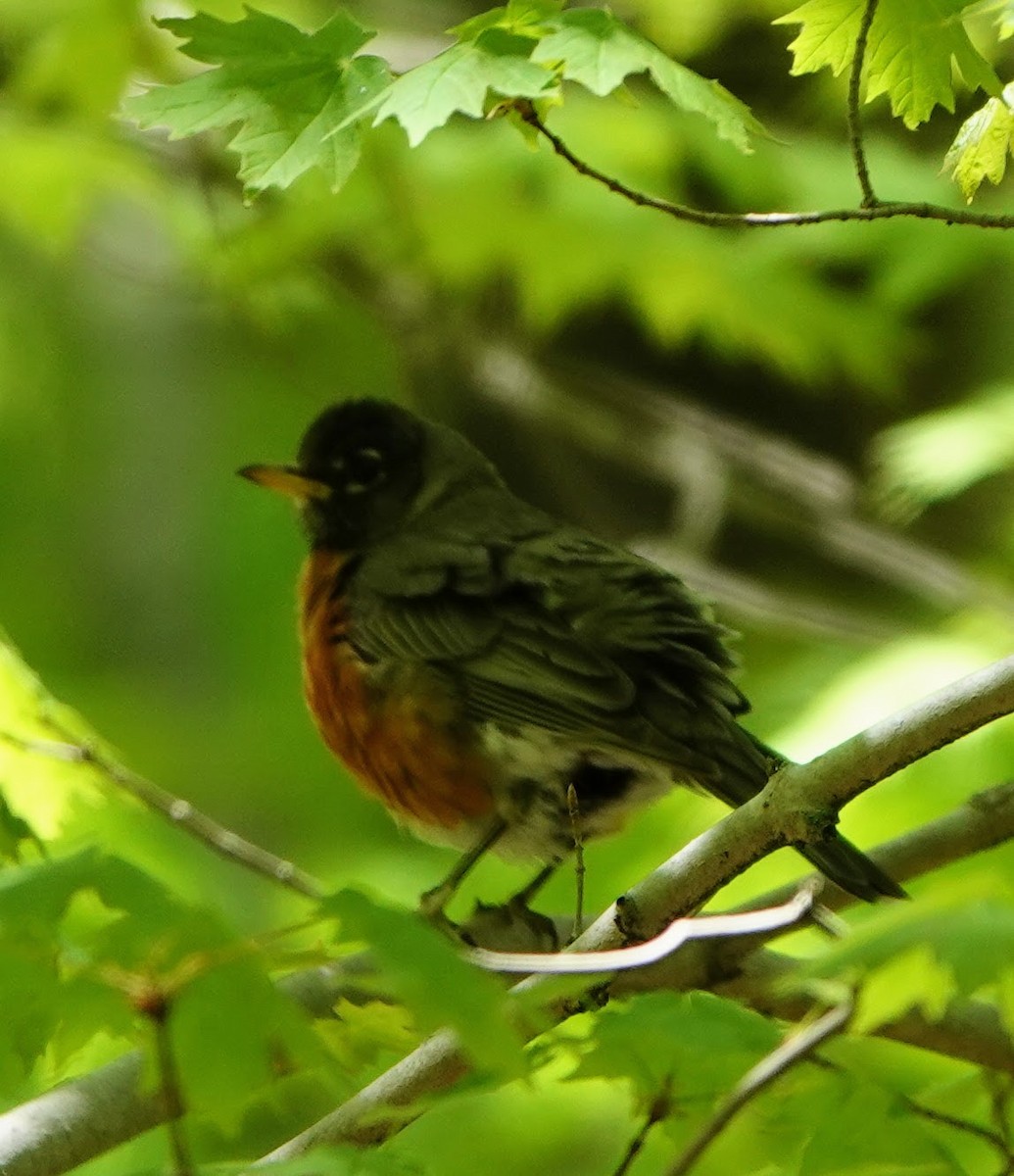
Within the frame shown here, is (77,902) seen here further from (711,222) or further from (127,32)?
(127,32)

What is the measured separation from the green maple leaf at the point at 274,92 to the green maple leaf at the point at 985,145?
661mm

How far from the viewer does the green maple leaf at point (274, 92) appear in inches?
74.2

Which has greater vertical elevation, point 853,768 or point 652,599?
point 853,768

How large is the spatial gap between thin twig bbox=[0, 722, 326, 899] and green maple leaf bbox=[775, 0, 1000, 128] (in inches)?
49.6

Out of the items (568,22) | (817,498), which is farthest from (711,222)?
(817,498)

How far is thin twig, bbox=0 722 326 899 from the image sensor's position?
7.76 feet

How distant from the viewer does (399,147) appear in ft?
14.2

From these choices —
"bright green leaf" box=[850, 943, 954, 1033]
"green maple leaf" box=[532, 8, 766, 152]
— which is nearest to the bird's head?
"green maple leaf" box=[532, 8, 766, 152]

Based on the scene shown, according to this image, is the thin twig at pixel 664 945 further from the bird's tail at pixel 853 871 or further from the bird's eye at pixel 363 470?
the bird's eye at pixel 363 470

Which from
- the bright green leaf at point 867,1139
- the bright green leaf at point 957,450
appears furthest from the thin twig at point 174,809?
the bright green leaf at point 957,450

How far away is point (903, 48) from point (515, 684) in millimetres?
1281

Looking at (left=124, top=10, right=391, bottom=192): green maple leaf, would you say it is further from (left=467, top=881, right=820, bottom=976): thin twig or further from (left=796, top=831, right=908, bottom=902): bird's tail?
(left=796, top=831, right=908, bottom=902): bird's tail

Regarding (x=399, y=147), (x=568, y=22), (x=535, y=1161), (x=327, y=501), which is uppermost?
(x=568, y=22)

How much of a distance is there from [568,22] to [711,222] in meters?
0.27
